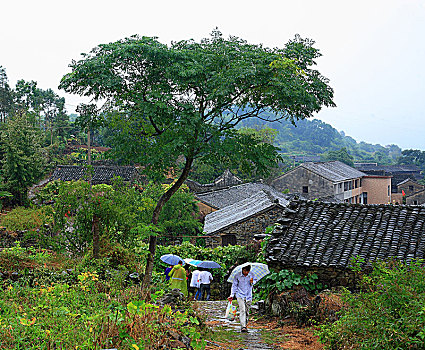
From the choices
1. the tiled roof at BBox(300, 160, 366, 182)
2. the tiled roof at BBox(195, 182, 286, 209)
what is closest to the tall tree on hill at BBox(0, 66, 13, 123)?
the tiled roof at BBox(195, 182, 286, 209)

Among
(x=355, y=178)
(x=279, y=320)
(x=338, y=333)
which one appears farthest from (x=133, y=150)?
(x=355, y=178)

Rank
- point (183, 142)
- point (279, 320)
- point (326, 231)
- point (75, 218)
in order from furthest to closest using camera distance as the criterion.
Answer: point (75, 218) < point (326, 231) < point (279, 320) < point (183, 142)

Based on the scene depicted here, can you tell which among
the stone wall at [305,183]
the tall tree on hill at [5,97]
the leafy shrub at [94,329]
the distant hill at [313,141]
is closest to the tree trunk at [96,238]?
the leafy shrub at [94,329]

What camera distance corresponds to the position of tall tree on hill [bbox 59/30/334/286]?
786cm

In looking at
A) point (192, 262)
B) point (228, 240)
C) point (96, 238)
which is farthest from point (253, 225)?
point (96, 238)

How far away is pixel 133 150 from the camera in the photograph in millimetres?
8812

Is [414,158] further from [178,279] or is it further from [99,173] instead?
[178,279]

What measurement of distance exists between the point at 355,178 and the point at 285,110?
41.9 meters

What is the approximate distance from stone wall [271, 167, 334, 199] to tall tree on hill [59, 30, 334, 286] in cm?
3487

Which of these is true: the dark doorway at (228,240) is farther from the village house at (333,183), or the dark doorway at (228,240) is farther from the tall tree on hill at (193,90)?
the village house at (333,183)

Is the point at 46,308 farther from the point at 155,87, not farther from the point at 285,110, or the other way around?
the point at 285,110

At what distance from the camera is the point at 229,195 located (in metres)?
34.0

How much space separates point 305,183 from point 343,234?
3458 centimetres

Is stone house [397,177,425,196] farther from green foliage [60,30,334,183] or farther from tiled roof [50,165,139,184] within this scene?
green foliage [60,30,334,183]
